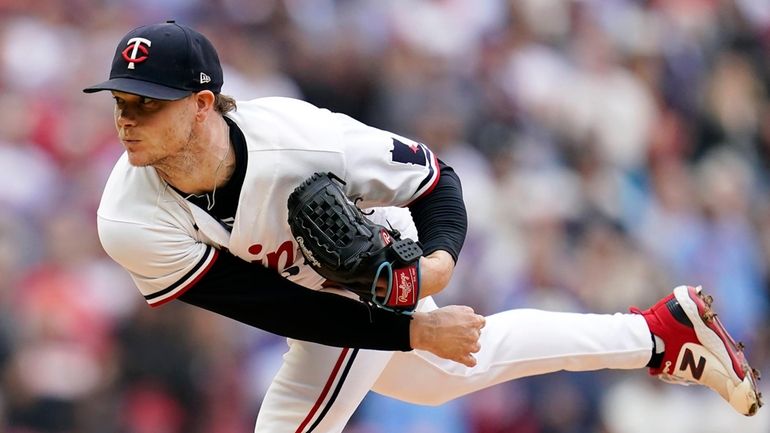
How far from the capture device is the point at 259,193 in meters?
3.99

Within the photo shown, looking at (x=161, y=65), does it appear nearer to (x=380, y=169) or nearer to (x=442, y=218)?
(x=380, y=169)

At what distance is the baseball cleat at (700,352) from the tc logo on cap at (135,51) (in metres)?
1.94

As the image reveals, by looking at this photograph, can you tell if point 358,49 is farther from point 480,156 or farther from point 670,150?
point 670,150

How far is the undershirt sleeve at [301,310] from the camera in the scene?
4.03 m

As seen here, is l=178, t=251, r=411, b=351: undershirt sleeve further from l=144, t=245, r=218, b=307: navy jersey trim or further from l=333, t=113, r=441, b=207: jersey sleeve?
l=333, t=113, r=441, b=207: jersey sleeve

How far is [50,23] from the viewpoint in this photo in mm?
7953

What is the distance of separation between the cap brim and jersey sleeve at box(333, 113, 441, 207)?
1.88 ft

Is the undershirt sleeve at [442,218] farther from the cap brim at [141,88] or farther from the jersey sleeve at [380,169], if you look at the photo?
the cap brim at [141,88]

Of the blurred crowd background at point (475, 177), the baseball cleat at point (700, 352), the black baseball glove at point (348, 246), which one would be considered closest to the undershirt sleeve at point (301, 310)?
the black baseball glove at point (348, 246)

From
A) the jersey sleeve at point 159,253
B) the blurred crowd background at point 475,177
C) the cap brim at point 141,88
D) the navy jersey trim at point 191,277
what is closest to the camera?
the cap brim at point 141,88

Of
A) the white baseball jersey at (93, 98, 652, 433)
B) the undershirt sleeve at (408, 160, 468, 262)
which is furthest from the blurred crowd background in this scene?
the undershirt sleeve at (408, 160, 468, 262)

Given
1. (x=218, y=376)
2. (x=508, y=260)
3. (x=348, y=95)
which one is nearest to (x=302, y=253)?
(x=218, y=376)

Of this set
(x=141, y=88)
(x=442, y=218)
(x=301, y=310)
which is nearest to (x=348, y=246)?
(x=301, y=310)

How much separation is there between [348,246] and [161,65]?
2.42 ft
